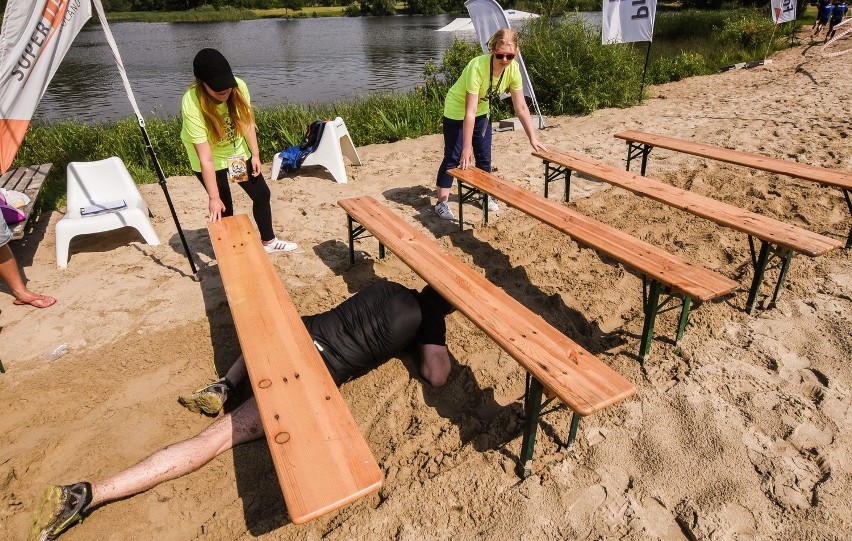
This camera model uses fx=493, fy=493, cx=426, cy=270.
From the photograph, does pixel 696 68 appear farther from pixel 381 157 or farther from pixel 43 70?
pixel 43 70

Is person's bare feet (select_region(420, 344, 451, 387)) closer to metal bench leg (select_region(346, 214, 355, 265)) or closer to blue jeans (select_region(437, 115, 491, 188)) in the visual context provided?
metal bench leg (select_region(346, 214, 355, 265))

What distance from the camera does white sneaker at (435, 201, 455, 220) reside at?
5094 millimetres

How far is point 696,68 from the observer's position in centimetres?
1177

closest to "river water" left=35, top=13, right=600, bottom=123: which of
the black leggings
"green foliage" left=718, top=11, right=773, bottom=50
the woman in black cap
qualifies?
"green foliage" left=718, top=11, right=773, bottom=50

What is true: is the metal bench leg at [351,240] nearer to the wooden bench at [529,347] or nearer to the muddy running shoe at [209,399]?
the wooden bench at [529,347]

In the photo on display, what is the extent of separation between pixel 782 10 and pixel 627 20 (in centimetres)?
612

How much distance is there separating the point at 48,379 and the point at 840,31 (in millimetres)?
20383

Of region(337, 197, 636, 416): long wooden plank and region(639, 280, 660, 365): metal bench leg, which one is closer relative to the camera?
region(337, 197, 636, 416): long wooden plank

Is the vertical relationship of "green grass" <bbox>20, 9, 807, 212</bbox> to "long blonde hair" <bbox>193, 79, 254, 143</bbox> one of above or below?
below

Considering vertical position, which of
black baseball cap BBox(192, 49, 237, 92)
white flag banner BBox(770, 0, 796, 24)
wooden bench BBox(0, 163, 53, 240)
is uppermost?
white flag banner BBox(770, 0, 796, 24)

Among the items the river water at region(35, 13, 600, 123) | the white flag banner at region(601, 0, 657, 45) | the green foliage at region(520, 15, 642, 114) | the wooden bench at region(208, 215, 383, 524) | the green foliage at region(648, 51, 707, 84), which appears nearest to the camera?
the wooden bench at region(208, 215, 383, 524)

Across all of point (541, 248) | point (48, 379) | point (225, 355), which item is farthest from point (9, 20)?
point (541, 248)

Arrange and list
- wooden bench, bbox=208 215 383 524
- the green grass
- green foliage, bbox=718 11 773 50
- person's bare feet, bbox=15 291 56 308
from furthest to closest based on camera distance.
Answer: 1. green foliage, bbox=718 11 773 50
2. the green grass
3. person's bare feet, bbox=15 291 56 308
4. wooden bench, bbox=208 215 383 524

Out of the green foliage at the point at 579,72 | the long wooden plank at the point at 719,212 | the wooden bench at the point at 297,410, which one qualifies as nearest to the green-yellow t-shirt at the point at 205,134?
the wooden bench at the point at 297,410
